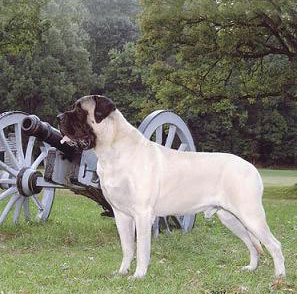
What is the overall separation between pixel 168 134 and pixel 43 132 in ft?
6.70

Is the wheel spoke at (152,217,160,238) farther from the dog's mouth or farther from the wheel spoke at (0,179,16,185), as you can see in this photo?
the dog's mouth

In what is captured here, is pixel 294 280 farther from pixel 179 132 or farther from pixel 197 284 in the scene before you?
pixel 179 132

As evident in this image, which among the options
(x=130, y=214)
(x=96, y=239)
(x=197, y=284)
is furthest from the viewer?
(x=96, y=239)

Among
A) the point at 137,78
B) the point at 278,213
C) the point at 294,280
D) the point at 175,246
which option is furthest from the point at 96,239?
the point at 137,78

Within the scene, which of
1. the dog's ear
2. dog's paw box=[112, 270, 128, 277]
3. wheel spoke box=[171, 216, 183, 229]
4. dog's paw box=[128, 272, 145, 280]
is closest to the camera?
the dog's ear

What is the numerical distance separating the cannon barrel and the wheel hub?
1183mm

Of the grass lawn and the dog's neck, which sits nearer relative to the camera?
the grass lawn

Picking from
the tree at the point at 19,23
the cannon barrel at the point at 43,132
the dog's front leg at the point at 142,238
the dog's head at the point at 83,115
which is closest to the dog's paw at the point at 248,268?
the dog's front leg at the point at 142,238

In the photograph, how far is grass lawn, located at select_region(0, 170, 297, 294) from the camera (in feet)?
16.0

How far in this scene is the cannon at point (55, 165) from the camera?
6.84 meters

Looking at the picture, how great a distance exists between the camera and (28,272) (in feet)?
18.1

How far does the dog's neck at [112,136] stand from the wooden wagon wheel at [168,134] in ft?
6.57

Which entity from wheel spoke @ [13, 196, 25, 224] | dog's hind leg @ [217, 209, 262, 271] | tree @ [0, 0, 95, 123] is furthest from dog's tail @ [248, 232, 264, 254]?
tree @ [0, 0, 95, 123]

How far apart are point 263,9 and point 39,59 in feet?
69.3
